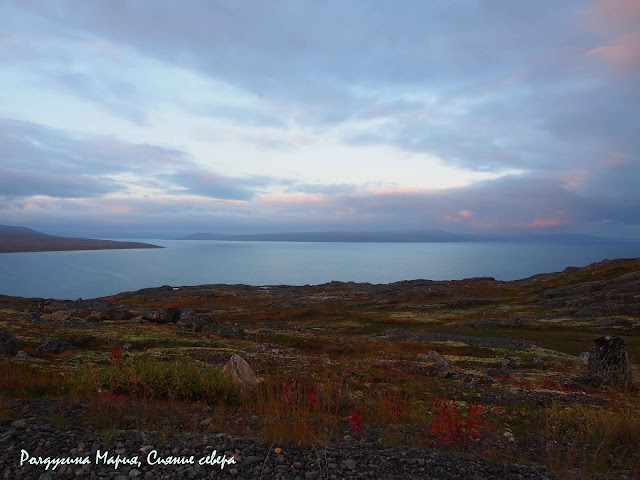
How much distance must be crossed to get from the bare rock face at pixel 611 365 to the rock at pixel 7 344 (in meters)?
32.7

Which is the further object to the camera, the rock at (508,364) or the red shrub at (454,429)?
the rock at (508,364)

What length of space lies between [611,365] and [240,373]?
827 inches

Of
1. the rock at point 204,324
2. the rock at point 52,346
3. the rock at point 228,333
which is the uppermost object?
the rock at point 52,346

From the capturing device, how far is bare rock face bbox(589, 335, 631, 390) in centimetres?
2020

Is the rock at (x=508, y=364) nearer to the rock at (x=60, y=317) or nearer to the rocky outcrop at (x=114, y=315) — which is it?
the rocky outcrop at (x=114, y=315)

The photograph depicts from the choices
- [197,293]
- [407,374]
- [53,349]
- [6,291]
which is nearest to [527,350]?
[407,374]

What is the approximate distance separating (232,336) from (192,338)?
5418 mm

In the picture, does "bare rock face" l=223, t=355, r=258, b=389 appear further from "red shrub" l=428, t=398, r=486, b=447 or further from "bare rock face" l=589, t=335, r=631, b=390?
"bare rock face" l=589, t=335, r=631, b=390

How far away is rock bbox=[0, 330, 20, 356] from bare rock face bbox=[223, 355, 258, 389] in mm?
14603

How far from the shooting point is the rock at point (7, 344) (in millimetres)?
19688

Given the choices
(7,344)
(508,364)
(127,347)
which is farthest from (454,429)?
(7,344)

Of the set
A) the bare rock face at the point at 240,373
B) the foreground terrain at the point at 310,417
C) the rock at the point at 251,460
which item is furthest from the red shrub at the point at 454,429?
the bare rock face at the point at 240,373

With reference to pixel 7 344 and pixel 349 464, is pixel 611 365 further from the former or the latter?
pixel 7 344

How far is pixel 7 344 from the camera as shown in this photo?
2006cm
